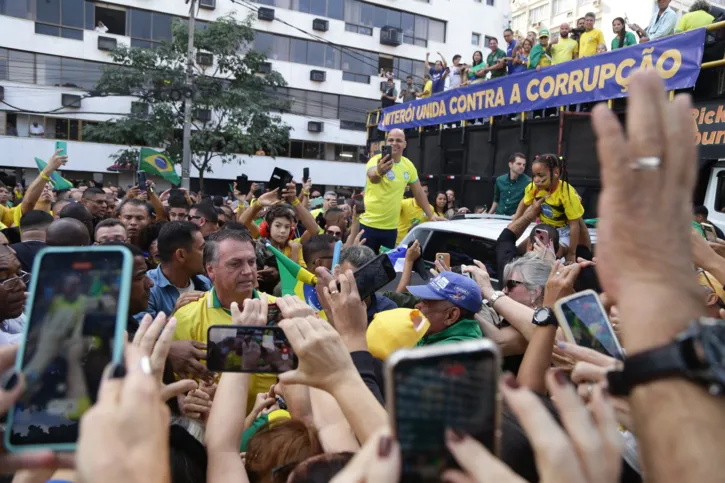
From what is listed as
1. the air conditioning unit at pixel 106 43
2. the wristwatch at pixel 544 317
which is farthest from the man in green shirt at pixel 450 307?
the air conditioning unit at pixel 106 43

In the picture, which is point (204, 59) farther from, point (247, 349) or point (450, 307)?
point (247, 349)

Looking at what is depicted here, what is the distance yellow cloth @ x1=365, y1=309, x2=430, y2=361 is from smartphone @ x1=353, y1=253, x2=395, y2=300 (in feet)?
0.50

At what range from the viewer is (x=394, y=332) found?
2.44 m

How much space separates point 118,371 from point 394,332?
1585mm

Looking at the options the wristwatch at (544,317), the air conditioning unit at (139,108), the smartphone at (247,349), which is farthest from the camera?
the air conditioning unit at (139,108)

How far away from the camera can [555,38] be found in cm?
1083

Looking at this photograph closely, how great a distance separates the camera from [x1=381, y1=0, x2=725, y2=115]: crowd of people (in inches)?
322

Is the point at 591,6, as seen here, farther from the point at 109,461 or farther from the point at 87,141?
the point at 109,461

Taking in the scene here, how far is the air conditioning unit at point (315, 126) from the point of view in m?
32.0

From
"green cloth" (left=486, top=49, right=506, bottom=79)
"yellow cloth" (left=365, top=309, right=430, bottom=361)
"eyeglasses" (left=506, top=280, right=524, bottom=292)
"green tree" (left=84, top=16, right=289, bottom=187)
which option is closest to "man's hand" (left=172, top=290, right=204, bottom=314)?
"yellow cloth" (left=365, top=309, right=430, bottom=361)

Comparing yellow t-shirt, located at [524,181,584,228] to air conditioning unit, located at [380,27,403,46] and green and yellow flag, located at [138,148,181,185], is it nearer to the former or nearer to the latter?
green and yellow flag, located at [138,148,181,185]

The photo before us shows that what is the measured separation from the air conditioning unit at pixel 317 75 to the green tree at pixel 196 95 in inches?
221

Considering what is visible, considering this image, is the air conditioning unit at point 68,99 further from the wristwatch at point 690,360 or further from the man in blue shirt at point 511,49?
the wristwatch at point 690,360

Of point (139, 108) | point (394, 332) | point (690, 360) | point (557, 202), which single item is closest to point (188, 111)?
point (139, 108)
